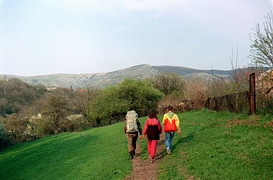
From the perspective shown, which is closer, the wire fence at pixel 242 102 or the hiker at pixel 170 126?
the hiker at pixel 170 126

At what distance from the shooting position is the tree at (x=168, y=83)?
75750 millimetres

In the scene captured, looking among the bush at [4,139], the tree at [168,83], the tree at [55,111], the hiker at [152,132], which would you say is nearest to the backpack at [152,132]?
the hiker at [152,132]

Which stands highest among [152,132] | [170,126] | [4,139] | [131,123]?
[131,123]

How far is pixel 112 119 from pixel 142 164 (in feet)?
170

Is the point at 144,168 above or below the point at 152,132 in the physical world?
below

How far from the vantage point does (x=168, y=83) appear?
76.6m

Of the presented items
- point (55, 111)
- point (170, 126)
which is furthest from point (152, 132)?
point (55, 111)

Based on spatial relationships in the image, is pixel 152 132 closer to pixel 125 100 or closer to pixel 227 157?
pixel 227 157

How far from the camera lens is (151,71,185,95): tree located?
7575 centimetres

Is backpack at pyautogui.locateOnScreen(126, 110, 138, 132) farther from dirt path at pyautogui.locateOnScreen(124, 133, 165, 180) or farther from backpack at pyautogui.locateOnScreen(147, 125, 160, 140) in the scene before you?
dirt path at pyautogui.locateOnScreen(124, 133, 165, 180)

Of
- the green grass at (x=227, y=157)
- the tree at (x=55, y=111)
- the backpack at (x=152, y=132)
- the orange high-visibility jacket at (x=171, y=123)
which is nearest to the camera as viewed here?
the green grass at (x=227, y=157)

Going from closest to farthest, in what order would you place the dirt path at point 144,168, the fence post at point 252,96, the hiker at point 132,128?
the dirt path at point 144,168 < the hiker at point 132,128 < the fence post at point 252,96

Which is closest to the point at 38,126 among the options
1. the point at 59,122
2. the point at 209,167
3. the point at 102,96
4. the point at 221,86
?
the point at 59,122

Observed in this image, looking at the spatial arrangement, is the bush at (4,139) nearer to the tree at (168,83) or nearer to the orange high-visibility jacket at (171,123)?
the tree at (168,83)
